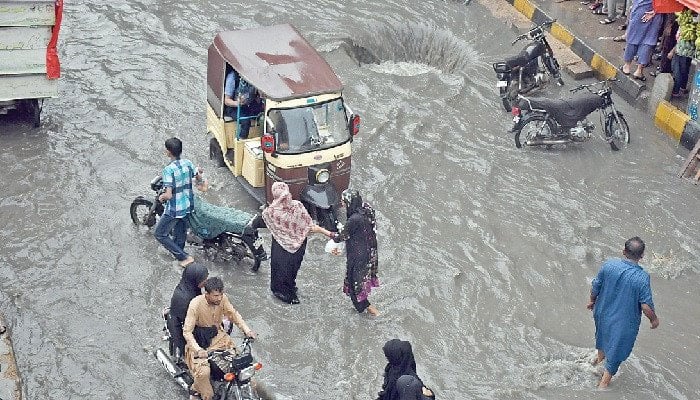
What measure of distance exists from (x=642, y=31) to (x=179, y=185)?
7393 millimetres

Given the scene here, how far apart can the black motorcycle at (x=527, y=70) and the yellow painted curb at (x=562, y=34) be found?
1130mm

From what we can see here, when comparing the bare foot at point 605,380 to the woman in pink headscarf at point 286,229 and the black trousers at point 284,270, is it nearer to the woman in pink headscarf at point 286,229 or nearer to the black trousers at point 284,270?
the woman in pink headscarf at point 286,229

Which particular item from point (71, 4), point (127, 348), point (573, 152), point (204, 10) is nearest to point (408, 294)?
point (127, 348)

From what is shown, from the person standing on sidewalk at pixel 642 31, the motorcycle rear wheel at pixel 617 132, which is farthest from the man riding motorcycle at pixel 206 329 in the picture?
the person standing on sidewalk at pixel 642 31

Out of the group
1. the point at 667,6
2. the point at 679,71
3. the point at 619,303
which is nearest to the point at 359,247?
the point at 619,303

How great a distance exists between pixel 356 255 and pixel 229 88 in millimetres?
3231

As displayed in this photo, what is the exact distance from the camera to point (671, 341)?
9.36 meters

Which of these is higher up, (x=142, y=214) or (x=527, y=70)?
(x=527, y=70)

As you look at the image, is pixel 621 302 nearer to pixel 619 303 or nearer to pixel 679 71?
pixel 619 303

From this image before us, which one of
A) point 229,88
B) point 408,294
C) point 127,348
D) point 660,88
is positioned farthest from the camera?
point 660,88

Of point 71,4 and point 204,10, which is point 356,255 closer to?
point 204,10

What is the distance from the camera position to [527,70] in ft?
45.9

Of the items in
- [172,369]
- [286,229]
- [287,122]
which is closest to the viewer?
[172,369]

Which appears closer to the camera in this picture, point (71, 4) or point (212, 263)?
point (212, 263)
